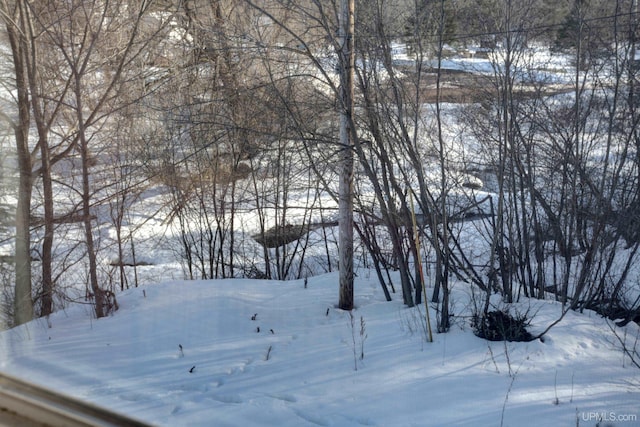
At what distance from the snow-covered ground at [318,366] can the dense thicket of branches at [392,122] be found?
2.52ft

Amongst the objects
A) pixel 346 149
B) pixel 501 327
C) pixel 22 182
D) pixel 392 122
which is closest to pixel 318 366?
pixel 501 327

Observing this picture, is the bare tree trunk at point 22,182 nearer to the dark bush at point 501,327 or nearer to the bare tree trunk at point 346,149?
the bare tree trunk at point 346,149

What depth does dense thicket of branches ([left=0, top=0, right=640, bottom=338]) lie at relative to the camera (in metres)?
7.06

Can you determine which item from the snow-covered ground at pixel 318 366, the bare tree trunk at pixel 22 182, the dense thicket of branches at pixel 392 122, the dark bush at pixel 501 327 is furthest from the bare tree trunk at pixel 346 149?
the bare tree trunk at pixel 22 182

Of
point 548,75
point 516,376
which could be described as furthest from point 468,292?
point 548,75

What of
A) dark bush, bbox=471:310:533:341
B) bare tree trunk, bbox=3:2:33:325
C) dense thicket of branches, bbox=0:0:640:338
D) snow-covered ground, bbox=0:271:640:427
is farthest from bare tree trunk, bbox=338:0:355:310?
bare tree trunk, bbox=3:2:33:325

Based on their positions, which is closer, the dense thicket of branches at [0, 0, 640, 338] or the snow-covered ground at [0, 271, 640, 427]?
the snow-covered ground at [0, 271, 640, 427]

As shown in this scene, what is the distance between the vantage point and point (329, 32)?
6477mm

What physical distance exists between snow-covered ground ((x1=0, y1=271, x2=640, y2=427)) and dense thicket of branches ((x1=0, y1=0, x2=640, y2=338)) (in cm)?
77

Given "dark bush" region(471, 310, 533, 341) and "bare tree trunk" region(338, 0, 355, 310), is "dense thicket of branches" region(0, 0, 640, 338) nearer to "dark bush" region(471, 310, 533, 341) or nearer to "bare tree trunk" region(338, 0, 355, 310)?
"bare tree trunk" region(338, 0, 355, 310)

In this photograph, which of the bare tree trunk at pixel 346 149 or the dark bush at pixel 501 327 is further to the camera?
the bare tree trunk at pixel 346 149

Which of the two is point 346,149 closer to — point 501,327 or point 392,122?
Answer: point 392,122

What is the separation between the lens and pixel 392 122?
699 cm

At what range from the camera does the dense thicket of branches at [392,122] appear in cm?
706
